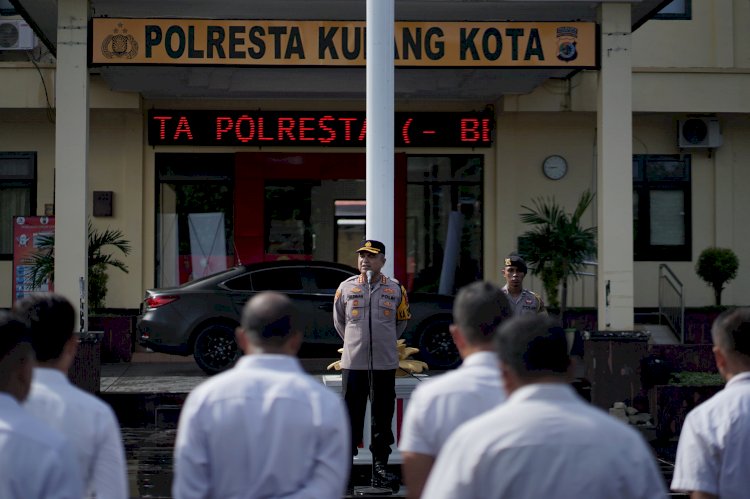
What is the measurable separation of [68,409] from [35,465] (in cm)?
67

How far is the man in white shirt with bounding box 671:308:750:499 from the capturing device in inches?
166

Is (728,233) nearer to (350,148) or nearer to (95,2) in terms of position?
(350,148)

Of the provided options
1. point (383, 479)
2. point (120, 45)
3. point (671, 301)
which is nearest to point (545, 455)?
point (383, 479)

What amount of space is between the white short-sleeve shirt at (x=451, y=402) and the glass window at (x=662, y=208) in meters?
16.3

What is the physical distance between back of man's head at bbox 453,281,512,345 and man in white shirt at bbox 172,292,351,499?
60cm

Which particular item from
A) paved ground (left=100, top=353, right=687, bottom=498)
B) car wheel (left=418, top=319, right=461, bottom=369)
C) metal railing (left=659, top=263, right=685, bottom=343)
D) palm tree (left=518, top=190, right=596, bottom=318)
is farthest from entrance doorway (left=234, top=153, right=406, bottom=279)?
metal railing (left=659, top=263, right=685, bottom=343)

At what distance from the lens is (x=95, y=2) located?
14.3 m

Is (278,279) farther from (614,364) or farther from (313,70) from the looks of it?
(614,364)

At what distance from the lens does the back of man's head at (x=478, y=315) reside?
4254mm

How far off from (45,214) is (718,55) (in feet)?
39.5

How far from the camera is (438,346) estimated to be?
16.1m

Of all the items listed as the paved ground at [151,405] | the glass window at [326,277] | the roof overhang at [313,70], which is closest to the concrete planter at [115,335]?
the paved ground at [151,405]

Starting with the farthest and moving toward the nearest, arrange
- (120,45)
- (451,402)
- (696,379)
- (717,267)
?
(717,267)
(120,45)
(696,379)
(451,402)

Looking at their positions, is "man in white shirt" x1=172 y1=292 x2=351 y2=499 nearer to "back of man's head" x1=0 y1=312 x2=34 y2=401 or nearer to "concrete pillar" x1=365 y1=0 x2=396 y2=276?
"back of man's head" x1=0 y1=312 x2=34 y2=401
